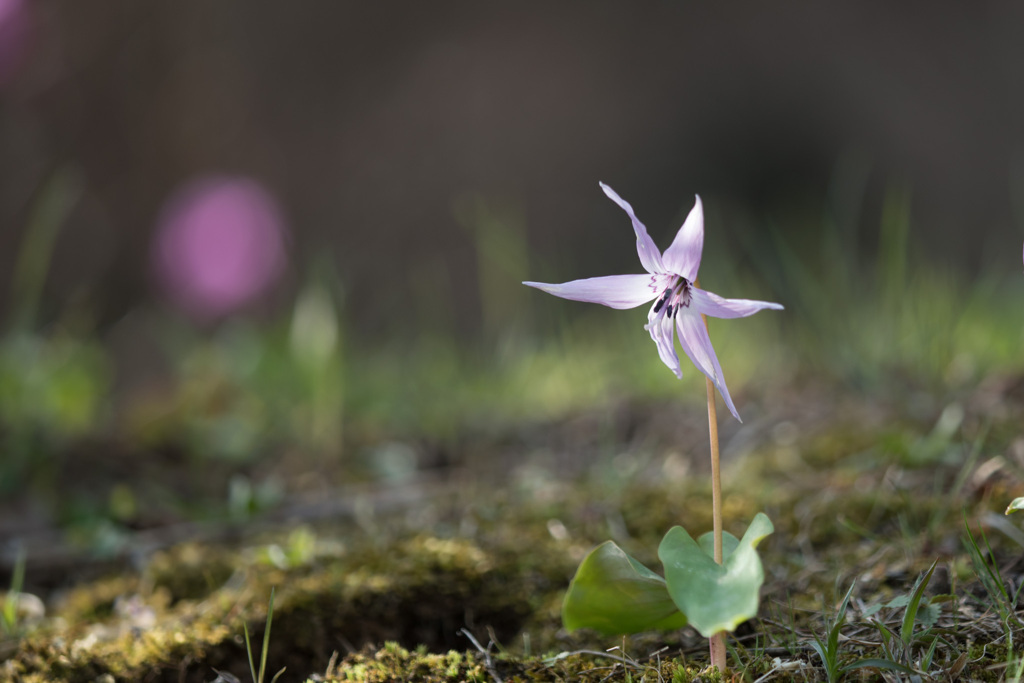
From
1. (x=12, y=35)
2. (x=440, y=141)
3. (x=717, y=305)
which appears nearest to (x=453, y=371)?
(x=717, y=305)

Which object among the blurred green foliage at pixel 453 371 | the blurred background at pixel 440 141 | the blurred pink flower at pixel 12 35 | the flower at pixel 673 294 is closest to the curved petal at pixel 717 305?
the flower at pixel 673 294

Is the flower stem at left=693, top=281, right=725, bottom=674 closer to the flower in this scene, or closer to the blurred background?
the flower

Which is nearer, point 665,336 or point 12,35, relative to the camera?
point 665,336

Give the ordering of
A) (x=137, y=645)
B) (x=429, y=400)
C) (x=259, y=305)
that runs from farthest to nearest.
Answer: (x=259, y=305) < (x=429, y=400) < (x=137, y=645)

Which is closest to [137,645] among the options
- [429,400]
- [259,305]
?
[429,400]

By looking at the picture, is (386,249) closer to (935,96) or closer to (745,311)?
(935,96)

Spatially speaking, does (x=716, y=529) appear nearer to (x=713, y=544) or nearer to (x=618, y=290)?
(x=713, y=544)
